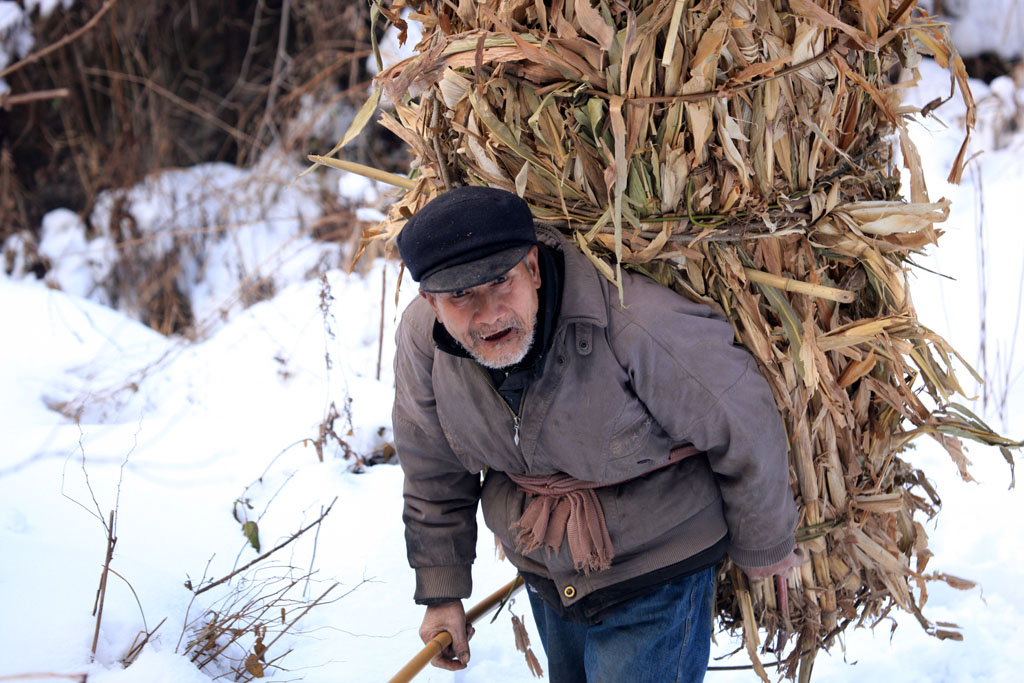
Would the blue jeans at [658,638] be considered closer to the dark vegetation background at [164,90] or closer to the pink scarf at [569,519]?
the pink scarf at [569,519]

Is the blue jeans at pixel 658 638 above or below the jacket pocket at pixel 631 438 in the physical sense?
below

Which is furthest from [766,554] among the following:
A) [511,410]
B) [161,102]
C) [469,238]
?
[161,102]

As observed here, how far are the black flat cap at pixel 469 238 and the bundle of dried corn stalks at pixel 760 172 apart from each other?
153 millimetres

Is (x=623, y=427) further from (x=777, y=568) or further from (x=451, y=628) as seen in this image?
(x=451, y=628)

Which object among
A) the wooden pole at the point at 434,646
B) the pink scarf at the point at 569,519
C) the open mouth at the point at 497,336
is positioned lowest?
the wooden pole at the point at 434,646

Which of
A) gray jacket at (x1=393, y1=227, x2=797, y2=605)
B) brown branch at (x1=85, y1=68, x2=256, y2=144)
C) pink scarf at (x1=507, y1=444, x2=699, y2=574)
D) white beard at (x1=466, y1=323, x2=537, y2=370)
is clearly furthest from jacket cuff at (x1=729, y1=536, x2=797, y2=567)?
brown branch at (x1=85, y1=68, x2=256, y2=144)

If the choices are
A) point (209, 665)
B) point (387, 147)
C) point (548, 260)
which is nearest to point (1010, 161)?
point (387, 147)

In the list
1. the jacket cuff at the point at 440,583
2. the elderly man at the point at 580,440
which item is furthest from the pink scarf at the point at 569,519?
the jacket cuff at the point at 440,583

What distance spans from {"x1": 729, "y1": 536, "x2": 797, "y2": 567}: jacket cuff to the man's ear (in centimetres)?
72

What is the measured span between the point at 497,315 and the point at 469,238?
153 millimetres

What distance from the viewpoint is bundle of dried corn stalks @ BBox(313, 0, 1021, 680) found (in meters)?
1.55

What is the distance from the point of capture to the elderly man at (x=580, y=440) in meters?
1.57

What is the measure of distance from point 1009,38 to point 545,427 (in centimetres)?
535

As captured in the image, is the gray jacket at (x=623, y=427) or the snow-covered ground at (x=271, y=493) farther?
the snow-covered ground at (x=271, y=493)
